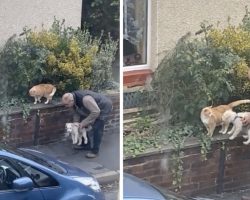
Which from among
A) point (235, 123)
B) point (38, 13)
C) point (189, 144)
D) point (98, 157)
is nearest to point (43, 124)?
point (98, 157)

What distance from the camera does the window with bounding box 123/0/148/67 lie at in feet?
7.80

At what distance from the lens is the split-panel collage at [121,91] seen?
92.6 inches

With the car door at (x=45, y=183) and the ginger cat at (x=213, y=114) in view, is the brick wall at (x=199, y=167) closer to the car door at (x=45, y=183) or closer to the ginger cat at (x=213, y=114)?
the ginger cat at (x=213, y=114)

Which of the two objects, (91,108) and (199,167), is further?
(199,167)

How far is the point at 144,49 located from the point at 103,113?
237 millimetres

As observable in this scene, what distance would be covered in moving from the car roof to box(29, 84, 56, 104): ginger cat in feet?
1.17

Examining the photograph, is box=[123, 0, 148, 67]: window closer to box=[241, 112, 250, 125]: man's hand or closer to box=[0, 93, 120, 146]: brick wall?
box=[0, 93, 120, 146]: brick wall

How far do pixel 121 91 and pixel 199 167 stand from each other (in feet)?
1.25

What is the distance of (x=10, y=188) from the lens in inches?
86.5

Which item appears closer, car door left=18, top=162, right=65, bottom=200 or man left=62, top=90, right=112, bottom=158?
car door left=18, top=162, right=65, bottom=200

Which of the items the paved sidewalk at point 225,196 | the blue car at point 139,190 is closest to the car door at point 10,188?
the blue car at point 139,190

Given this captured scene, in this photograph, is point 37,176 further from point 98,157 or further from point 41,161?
point 98,157

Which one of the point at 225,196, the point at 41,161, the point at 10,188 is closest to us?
the point at 10,188

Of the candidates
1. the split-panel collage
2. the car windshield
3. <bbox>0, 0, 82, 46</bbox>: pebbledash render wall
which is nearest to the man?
the split-panel collage
